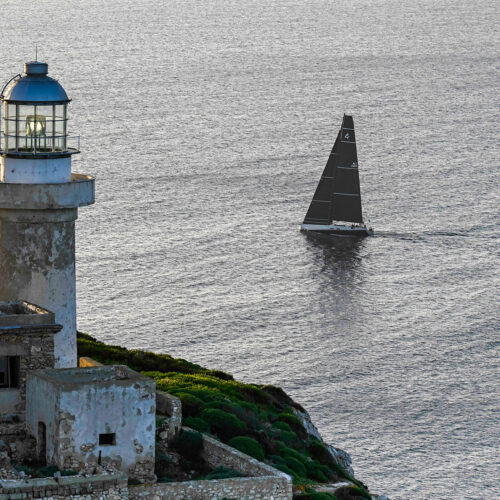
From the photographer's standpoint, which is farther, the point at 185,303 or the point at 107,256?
the point at 107,256

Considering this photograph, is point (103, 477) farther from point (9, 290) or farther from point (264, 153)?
point (264, 153)

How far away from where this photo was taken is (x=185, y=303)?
129 m

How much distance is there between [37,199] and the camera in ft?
137

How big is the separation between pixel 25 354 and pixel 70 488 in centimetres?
544

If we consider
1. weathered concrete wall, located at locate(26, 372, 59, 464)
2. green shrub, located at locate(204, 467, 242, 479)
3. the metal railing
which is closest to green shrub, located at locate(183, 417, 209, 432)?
green shrub, located at locate(204, 467, 242, 479)

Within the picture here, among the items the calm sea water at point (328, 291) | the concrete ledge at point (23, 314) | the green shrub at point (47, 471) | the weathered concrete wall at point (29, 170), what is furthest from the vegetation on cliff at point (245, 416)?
the calm sea water at point (328, 291)

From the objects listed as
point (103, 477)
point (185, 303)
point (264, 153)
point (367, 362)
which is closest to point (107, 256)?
point (185, 303)

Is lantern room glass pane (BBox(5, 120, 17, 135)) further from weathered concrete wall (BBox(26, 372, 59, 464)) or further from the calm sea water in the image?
the calm sea water

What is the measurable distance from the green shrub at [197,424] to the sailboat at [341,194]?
128855mm

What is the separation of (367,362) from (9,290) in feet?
259

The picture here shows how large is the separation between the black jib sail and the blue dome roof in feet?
423

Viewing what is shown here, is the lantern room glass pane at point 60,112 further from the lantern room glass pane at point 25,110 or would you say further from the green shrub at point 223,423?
the green shrub at point 223,423

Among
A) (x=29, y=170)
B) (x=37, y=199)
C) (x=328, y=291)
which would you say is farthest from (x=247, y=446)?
(x=328, y=291)

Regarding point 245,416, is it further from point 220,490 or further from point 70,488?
point 70,488
